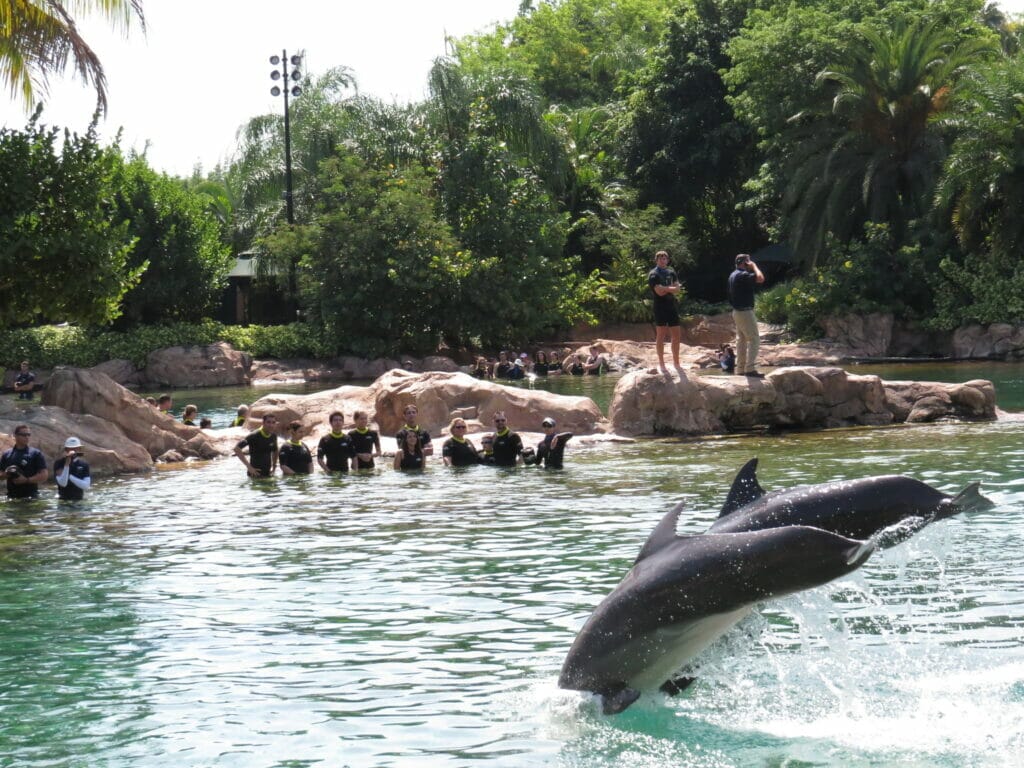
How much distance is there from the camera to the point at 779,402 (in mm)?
21406

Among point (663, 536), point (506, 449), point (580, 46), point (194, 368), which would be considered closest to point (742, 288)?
point (506, 449)

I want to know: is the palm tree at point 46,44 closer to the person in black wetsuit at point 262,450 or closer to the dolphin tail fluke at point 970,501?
the person in black wetsuit at point 262,450

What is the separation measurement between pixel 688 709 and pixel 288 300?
4419 cm

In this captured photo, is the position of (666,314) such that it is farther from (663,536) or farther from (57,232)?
(663,536)

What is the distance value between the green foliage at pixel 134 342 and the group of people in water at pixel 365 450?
2609cm

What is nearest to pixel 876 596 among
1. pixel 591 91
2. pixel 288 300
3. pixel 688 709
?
pixel 688 709

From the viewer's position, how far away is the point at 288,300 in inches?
1970

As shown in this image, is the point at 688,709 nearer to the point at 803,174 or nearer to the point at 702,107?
the point at 803,174

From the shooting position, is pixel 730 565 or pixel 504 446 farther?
pixel 504 446

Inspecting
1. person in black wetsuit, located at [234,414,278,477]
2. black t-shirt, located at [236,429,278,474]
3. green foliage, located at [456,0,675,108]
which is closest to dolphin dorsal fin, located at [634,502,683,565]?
person in black wetsuit, located at [234,414,278,477]

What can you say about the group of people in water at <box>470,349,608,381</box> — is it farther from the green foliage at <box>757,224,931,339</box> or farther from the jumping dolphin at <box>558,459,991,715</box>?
the jumping dolphin at <box>558,459,991,715</box>

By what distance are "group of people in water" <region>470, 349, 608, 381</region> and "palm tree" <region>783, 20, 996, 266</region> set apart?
8.51 meters

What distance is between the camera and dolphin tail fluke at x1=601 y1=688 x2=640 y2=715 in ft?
21.4

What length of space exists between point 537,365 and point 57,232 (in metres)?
21.4
